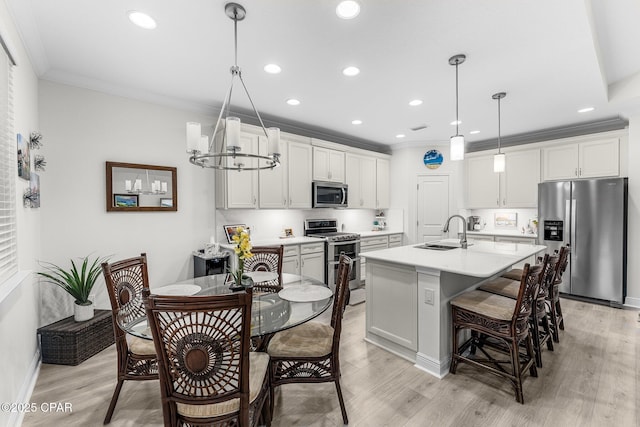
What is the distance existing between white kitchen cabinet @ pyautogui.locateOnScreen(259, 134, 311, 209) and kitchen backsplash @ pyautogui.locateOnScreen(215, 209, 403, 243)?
32cm

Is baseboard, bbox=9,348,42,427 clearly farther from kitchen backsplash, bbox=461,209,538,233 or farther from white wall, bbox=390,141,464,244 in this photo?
kitchen backsplash, bbox=461,209,538,233

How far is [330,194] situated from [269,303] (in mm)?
3150

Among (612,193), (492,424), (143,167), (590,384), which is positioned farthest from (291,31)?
(612,193)

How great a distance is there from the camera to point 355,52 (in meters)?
2.46

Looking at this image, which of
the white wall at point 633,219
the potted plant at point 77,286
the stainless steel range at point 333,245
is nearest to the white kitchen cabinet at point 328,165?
the stainless steel range at point 333,245

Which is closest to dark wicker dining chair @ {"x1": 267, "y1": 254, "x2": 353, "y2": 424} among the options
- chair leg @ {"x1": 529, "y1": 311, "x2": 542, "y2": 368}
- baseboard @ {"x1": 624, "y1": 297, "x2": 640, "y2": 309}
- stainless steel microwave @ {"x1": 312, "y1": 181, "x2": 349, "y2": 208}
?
chair leg @ {"x1": 529, "y1": 311, "x2": 542, "y2": 368}

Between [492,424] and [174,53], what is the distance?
3.68 meters

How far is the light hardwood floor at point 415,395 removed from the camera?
1.91m

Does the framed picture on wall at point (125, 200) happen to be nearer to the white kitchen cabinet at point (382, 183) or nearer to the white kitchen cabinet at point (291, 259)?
the white kitchen cabinet at point (291, 259)

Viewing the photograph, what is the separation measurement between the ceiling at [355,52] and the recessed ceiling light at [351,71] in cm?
5

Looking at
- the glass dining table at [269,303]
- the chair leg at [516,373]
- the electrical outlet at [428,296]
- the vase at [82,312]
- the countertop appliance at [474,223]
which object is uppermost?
the countertop appliance at [474,223]

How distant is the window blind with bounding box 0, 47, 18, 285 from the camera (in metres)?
1.82

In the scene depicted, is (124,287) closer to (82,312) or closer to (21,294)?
(21,294)

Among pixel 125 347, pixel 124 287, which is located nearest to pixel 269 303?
pixel 125 347
